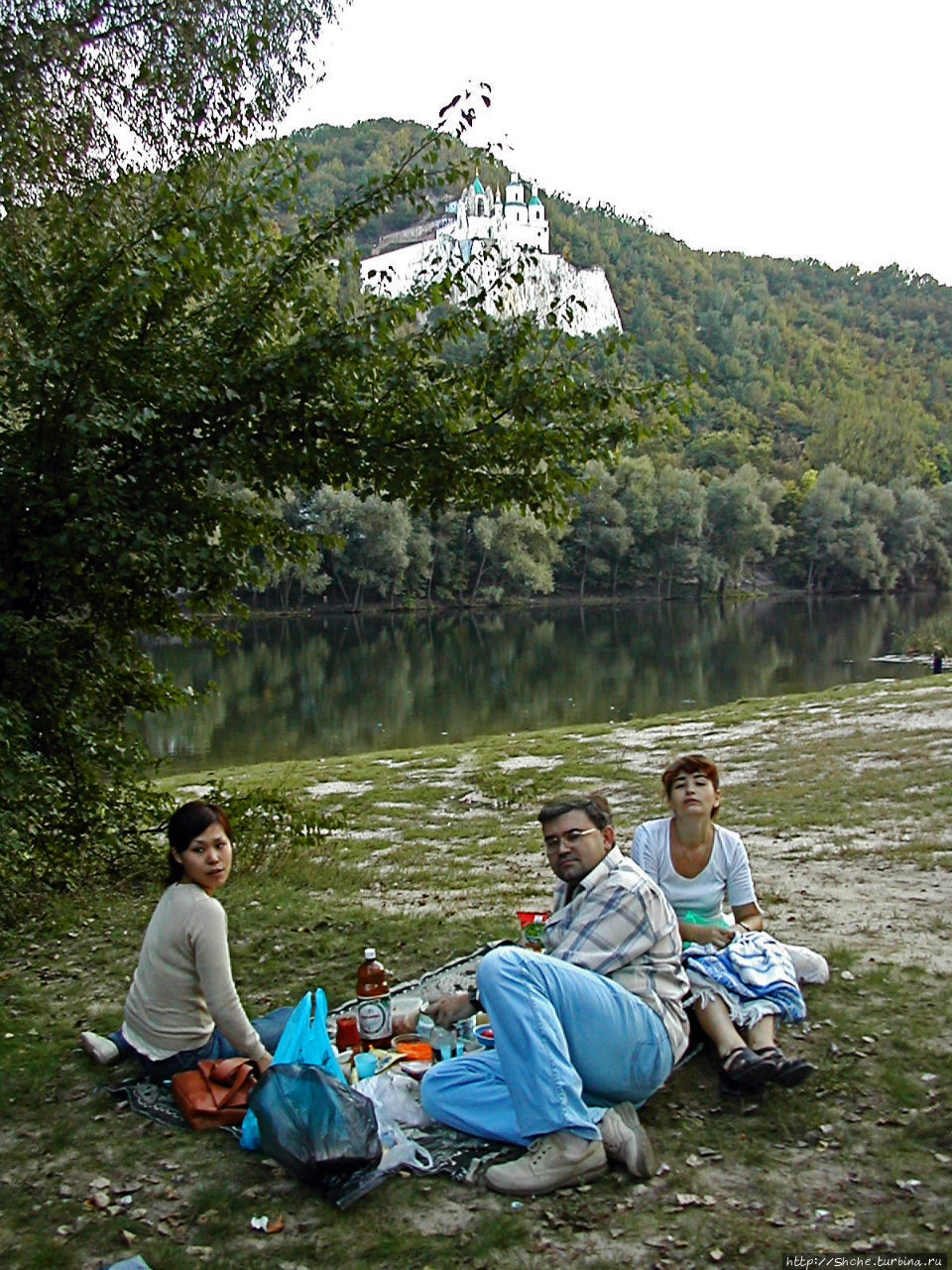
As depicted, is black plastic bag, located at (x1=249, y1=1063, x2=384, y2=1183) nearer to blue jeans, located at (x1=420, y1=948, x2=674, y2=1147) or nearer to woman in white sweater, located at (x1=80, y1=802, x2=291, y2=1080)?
blue jeans, located at (x1=420, y1=948, x2=674, y2=1147)

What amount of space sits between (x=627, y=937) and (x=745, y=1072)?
2.56 ft

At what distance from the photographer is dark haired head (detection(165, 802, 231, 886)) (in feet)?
15.1

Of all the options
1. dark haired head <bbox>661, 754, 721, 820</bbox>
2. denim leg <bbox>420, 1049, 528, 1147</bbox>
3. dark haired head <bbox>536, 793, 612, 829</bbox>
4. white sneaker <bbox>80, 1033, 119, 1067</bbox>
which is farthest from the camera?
dark haired head <bbox>661, 754, 721, 820</bbox>

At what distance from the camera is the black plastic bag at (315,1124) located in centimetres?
388

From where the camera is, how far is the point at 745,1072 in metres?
4.52

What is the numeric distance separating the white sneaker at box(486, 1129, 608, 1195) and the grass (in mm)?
70

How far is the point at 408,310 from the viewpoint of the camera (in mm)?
6957

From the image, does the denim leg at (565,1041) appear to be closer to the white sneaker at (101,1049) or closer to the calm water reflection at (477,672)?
the white sneaker at (101,1049)

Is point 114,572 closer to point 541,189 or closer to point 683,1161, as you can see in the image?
point 683,1161

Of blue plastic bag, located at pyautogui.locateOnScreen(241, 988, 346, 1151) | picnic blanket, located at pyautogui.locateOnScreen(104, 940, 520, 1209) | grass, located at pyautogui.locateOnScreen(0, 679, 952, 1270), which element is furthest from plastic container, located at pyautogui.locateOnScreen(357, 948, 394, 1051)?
grass, located at pyautogui.locateOnScreen(0, 679, 952, 1270)

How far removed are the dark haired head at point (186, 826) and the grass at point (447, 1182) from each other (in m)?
1.03

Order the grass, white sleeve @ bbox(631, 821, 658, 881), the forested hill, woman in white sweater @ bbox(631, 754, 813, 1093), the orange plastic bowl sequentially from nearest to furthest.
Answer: the grass → woman in white sweater @ bbox(631, 754, 813, 1093) → the orange plastic bowl → white sleeve @ bbox(631, 821, 658, 881) → the forested hill

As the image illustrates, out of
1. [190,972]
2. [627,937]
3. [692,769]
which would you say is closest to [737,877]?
[692,769]

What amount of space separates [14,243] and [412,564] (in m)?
63.8
